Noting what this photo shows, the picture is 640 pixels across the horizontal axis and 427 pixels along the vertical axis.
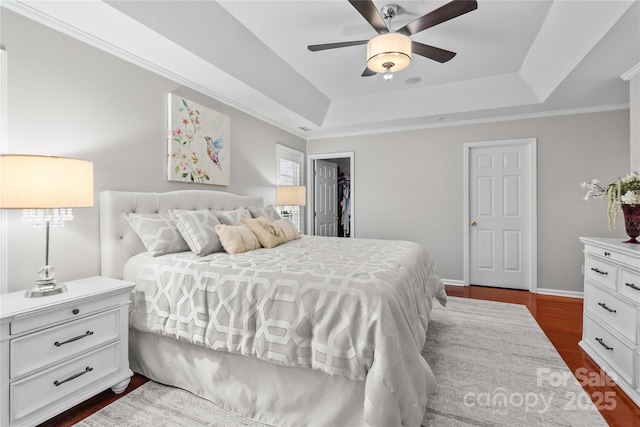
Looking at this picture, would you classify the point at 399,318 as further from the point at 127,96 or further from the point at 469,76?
the point at 469,76

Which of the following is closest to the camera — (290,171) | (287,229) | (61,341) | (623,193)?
(61,341)

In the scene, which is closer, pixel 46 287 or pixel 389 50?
pixel 46 287

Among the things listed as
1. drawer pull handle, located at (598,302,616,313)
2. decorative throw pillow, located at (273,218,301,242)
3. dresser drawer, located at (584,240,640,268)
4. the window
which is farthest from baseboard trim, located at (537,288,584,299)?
the window

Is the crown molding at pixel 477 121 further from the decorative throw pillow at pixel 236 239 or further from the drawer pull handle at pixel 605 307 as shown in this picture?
the decorative throw pillow at pixel 236 239

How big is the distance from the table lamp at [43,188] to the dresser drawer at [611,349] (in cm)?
348

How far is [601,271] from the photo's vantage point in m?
2.29

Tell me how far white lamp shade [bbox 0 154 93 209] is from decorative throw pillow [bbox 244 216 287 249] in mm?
1235

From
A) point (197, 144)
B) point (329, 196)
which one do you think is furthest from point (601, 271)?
point (329, 196)

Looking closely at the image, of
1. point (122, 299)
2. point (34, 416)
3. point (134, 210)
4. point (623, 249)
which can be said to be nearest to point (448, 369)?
point (623, 249)

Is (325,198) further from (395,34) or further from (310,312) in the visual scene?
(310,312)

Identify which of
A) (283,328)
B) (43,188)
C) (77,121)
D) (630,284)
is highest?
(77,121)

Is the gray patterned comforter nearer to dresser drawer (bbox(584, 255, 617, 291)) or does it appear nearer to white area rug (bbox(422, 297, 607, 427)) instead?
white area rug (bbox(422, 297, 607, 427))

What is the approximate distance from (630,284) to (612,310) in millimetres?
292

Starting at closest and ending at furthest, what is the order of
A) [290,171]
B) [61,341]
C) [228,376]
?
[61,341], [228,376], [290,171]
